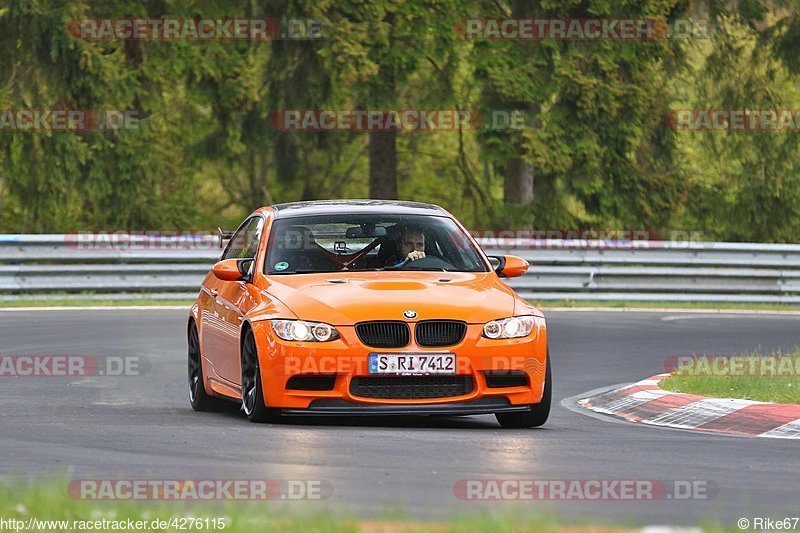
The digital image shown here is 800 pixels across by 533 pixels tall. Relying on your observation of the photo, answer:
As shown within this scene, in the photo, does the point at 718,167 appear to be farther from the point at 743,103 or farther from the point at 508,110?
the point at 508,110

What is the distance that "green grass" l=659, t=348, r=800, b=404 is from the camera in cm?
1185

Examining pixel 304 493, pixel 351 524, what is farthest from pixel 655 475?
pixel 351 524

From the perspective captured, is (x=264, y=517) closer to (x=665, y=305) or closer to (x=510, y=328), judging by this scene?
(x=510, y=328)

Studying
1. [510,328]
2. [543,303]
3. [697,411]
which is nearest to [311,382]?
[510,328]

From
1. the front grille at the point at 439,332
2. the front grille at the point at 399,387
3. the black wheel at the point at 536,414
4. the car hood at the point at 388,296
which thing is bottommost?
the black wheel at the point at 536,414

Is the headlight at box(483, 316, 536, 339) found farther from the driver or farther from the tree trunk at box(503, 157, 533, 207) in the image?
the tree trunk at box(503, 157, 533, 207)

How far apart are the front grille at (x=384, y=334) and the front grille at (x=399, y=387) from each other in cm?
21

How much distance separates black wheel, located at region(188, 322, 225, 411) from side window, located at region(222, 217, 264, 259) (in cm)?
64

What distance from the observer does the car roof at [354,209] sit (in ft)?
39.4

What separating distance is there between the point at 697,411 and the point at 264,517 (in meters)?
5.76

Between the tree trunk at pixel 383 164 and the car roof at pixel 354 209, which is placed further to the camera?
the tree trunk at pixel 383 164

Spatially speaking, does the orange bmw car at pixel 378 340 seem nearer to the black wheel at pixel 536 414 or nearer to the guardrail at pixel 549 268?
the black wheel at pixel 536 414

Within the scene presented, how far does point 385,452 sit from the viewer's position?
29.6ft

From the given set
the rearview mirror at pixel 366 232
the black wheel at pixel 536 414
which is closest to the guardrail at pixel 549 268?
the rearview mirror at pixel 366 232
